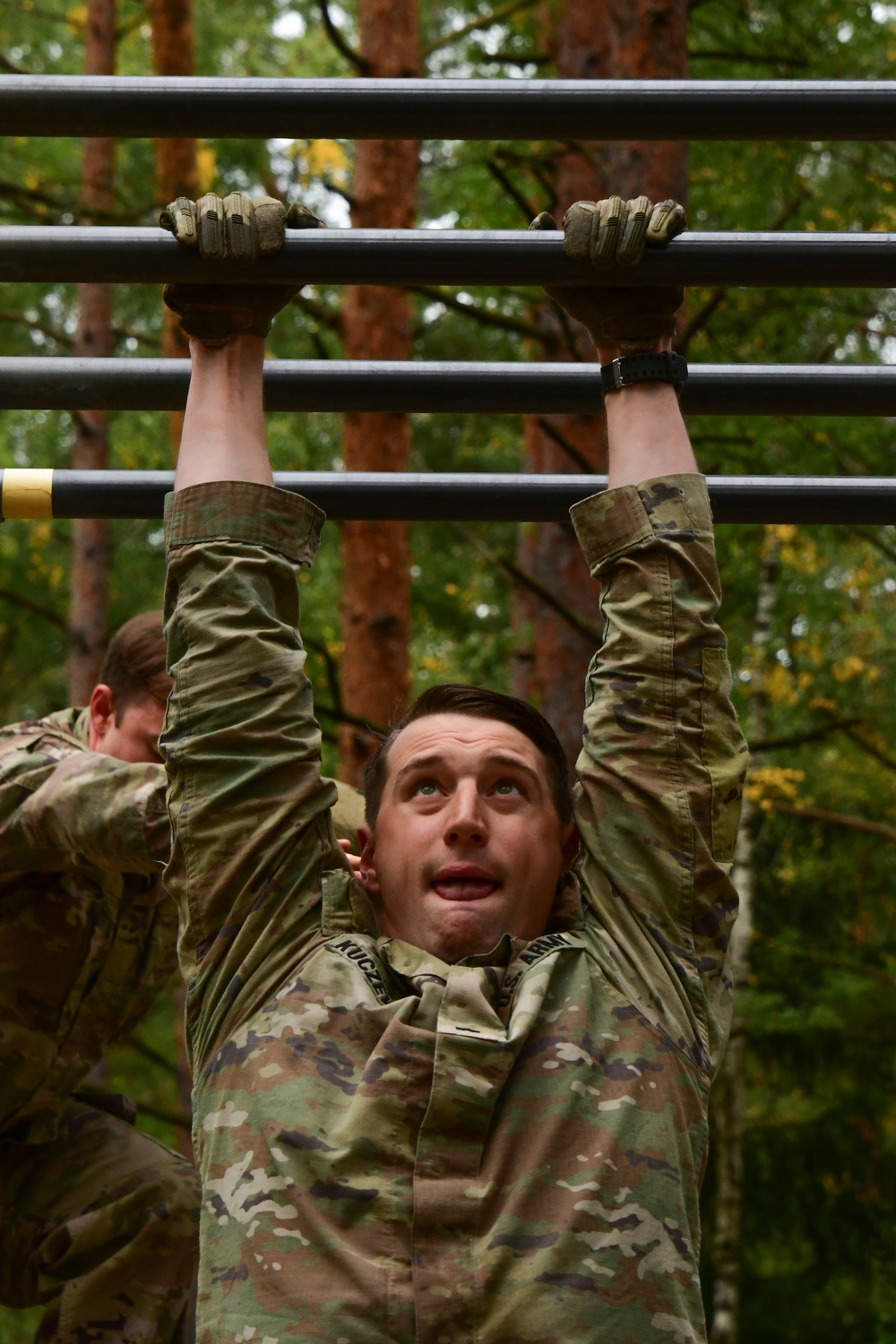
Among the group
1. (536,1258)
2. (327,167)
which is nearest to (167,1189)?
(536,1258)

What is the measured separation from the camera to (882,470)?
28.1 ft

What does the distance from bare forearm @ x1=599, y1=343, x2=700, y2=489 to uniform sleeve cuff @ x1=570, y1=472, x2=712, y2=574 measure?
0.02 meters

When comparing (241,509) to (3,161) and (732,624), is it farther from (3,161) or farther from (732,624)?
(3,161)

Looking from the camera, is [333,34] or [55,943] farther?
[333,34]

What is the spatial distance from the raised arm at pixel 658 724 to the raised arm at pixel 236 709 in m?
0.37

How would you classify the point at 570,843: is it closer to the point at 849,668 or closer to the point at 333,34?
the point at 333,34

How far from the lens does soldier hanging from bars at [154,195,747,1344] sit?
70.5 inches

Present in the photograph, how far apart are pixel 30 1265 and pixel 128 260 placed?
2.21 meters

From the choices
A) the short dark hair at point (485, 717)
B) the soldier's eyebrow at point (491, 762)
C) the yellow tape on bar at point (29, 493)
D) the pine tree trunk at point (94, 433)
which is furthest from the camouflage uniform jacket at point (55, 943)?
the pine tree trunk at point (94, 433)

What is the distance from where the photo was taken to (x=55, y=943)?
3254 mm

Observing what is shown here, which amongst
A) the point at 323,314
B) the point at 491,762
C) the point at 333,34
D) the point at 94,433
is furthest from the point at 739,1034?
the point at 491,762

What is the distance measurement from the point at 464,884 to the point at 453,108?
93cm

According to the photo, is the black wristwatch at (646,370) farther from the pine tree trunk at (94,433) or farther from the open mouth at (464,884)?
the pine tree trunk at (94,433)

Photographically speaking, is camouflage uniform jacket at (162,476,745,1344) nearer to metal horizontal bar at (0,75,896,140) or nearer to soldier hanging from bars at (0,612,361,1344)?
metal horizontal bar at (0,75,896,140)
